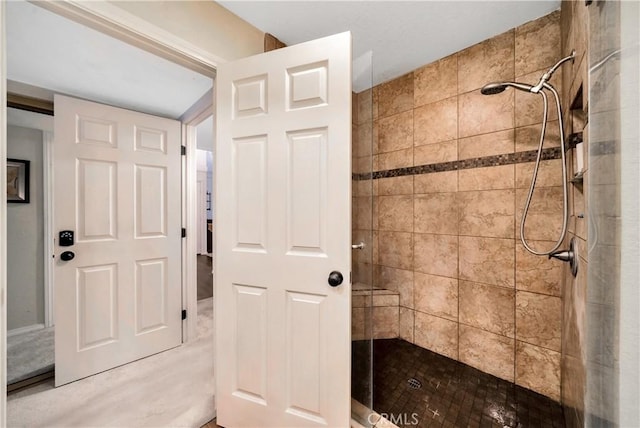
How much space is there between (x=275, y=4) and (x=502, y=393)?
2.70 meters

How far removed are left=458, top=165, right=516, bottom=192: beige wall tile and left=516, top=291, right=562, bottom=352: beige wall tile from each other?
0.73 meters

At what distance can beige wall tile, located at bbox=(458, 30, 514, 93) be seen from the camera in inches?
68.3

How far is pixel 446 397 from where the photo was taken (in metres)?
1.55

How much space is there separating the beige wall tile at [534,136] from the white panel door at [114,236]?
273cm

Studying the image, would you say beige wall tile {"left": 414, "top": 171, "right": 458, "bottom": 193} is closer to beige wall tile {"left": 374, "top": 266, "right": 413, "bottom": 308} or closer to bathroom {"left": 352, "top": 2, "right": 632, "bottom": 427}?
bathroom {"left": 352, "top": 2, "right": 632, "bottom": 427}

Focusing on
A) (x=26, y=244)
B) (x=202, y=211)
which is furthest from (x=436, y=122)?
(x=202, y=211)

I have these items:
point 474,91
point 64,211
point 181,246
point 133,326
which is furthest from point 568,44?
point 133,326

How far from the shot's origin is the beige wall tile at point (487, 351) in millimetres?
1719

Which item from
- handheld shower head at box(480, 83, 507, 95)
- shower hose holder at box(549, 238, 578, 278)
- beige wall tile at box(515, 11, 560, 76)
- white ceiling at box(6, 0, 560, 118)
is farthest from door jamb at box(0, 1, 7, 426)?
beige wall tile at box(515, 11, 560, 76)

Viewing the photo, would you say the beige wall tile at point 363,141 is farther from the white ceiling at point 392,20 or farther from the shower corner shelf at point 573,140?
the shower corner shelf at point 573,140

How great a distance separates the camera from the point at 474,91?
1878 mm

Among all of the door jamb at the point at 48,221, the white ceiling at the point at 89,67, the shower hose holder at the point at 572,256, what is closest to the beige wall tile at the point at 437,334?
the shower hose holder at the point at 572,256

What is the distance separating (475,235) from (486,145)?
2.14 feet

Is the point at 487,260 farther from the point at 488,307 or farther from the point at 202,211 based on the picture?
the point at 202,211
